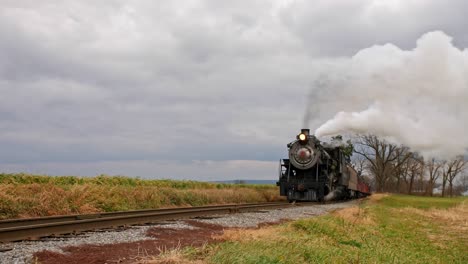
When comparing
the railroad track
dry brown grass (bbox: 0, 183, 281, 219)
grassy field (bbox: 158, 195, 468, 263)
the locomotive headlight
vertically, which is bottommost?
grassy field (bbox: 158, 195, 468, 263)

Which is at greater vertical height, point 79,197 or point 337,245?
point 79,197

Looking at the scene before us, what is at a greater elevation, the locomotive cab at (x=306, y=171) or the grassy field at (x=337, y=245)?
the locomotive cab at (x=306, y=171)

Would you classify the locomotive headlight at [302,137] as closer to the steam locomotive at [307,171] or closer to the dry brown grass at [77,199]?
the steam locomotive at [307,171]

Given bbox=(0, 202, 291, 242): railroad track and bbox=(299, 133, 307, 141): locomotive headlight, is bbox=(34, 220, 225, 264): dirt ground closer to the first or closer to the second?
bbox=(0, 202, 291, 242): railroad track

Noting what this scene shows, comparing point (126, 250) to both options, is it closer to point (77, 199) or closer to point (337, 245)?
point (337, 245)

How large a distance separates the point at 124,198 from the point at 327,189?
13361 millimetres

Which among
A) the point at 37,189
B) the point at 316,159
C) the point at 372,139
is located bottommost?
the point at 37,189

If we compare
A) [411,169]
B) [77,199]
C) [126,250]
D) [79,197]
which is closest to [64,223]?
[126,250]

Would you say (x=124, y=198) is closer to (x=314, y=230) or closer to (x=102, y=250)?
(x=314, y=230)

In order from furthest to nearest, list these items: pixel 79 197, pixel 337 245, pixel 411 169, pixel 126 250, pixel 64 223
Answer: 1. pixel 411 169
2. pixel 79 197
3. pixel 337 245
4. pixel 64 223
5. pixel 126 250

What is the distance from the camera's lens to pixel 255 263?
650 centimetres

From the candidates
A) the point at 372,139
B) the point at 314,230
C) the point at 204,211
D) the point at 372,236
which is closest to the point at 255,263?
the point at 314,230

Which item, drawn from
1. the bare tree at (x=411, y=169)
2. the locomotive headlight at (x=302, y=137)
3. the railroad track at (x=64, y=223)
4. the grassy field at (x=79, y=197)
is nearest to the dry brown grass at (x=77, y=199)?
the grassy field at (x=79, y=197)

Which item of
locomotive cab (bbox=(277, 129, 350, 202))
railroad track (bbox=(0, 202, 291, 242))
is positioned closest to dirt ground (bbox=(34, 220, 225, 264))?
railroad track (bbox=(0, 202, 291, 242))
